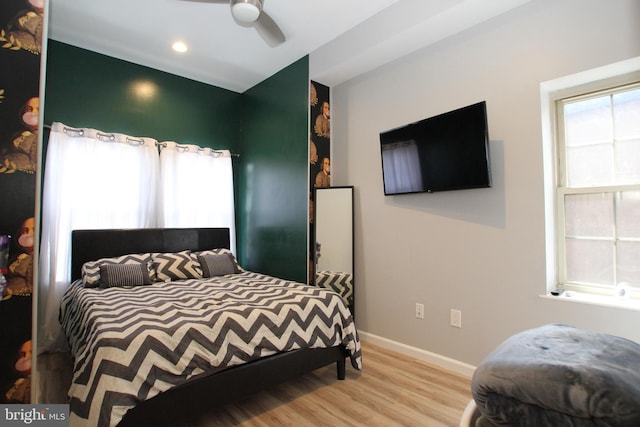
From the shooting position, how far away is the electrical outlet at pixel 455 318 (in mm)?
2656

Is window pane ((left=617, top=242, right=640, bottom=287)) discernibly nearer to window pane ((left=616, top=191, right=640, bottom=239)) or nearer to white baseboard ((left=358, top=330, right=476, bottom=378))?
window pane ((left=616, top=191, right=640, bottom=239))

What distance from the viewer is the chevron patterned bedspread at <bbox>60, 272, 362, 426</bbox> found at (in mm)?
1573

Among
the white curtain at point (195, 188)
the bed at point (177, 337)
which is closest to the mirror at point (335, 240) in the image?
the bed at point (177, 337)

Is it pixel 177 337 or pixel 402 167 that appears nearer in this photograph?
pixel 177 337

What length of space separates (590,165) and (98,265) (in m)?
4.03

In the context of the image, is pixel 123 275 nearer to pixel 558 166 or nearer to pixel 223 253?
pixel 223 253

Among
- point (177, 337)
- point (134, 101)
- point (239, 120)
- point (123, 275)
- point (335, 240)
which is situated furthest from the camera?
point (239, 120)

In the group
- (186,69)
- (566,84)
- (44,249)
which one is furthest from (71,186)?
(566,84)

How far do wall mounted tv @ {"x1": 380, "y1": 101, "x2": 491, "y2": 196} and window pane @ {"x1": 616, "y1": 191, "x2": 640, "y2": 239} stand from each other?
0.78 m

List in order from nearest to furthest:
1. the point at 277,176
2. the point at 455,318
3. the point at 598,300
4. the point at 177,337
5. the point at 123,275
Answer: the point at 177,337 < the point at 598,300 < the point at 455,318 < the point at 123,275 < the point at 277,176

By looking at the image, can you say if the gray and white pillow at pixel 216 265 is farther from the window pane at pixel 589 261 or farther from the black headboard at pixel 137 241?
the window pane at pixel 589 261

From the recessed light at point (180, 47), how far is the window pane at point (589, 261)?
12.4 feet

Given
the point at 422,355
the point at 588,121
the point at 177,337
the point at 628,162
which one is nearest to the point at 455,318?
the point at 422,355

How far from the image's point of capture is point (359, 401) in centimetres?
221
